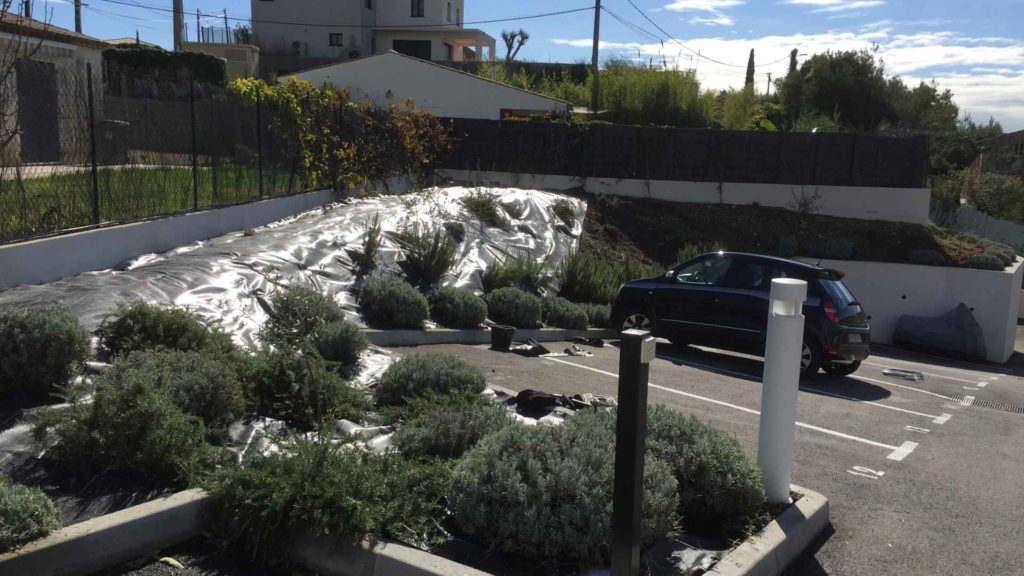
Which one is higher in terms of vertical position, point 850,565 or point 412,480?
point 412,480

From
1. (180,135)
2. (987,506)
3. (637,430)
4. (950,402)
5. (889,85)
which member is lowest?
(950,402)

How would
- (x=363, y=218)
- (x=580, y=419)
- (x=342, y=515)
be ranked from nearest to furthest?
(x=342, y=515) < (x=580, y=419) < (x=363, y=218)

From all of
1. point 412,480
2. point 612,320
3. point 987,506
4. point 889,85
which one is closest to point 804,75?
point 889,85

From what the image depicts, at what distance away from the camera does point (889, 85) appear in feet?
149

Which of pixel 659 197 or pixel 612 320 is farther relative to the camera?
pixel 659 197

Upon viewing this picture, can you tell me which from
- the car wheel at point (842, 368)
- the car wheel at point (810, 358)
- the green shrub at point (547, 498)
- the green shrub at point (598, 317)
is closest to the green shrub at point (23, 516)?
the green shrub at point (547, 498)

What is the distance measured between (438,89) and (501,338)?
22331 mm

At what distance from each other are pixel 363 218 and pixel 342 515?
11257mm

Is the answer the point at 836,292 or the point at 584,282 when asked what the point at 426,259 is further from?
the point at 836,292

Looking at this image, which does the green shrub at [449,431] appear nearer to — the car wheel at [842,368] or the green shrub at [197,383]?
the green shrub at [197,383]

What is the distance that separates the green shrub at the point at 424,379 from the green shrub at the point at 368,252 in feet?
19.7

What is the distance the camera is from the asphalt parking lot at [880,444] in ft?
18.8

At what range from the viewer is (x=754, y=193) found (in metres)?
27.8

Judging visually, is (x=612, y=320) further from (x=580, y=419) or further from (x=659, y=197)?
(x=659, y=197)
